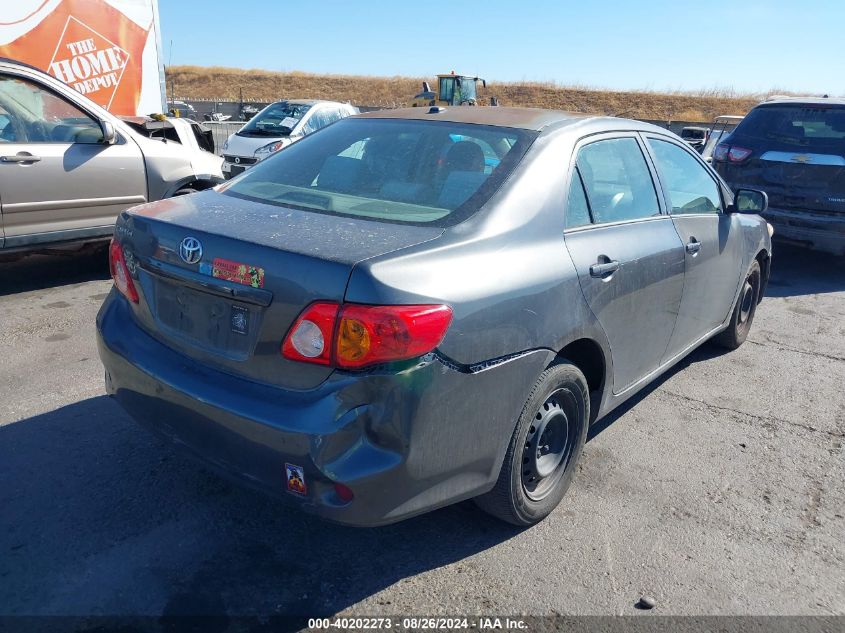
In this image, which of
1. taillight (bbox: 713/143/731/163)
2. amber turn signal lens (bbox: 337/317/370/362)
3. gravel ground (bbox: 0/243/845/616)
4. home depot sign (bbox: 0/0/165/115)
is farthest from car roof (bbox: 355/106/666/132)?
home depot sign (bbox: 0/0/165/115)

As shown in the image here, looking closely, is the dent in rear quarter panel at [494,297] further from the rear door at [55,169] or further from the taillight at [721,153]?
the taillight at [721,153]

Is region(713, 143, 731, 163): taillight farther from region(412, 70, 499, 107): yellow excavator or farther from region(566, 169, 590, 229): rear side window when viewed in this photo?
region(412, 70, 499, 107): yellow excavator

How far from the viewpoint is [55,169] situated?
5.70m

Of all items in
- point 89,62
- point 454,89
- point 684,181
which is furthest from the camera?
point 454,89

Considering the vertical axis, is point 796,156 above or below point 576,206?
below

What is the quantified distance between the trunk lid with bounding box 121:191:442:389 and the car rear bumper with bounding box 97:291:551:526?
0.29ft

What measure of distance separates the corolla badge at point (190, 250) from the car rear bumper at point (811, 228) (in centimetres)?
694

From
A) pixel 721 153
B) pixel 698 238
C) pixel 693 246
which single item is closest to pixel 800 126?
pixel 721 153

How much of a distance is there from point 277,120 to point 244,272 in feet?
37.4

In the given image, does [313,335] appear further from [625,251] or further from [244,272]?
[625,251]

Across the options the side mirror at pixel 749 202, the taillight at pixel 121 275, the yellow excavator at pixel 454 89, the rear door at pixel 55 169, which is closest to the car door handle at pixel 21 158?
the rear door at pixel 55 169

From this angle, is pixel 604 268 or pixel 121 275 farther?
pixel 604 268

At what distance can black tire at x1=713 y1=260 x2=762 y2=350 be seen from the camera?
16.9 ft

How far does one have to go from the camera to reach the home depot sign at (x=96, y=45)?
10625mm
